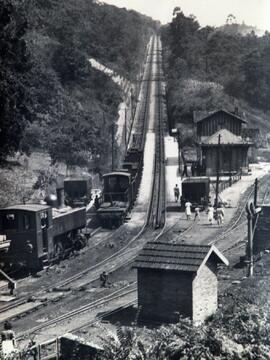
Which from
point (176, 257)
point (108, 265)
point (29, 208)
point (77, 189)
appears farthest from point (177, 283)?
point (77, 189)

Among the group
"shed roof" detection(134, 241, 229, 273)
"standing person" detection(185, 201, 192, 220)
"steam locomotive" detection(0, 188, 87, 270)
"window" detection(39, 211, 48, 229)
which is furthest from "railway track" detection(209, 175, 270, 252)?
"shed roof" detection(134, 241, 229, 273)

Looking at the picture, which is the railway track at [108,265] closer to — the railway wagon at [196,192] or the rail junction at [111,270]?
the rail junction at [111,270]

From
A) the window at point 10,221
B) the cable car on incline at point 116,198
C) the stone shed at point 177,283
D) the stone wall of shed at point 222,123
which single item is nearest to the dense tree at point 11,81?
the cable car on incline at point 116,198

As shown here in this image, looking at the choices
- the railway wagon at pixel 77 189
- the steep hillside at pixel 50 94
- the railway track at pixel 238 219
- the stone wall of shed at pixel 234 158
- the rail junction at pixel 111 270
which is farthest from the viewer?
the stone wall of shed at pixel 234 158

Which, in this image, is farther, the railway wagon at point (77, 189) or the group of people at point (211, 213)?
the railway wagon at point (77, 189)

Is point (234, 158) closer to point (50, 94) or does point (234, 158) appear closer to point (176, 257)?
point (50, 94)

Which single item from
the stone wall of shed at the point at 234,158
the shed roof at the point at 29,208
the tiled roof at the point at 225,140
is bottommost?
the shed roof at the point at 29,208

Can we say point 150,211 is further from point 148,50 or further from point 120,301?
point 148,50
